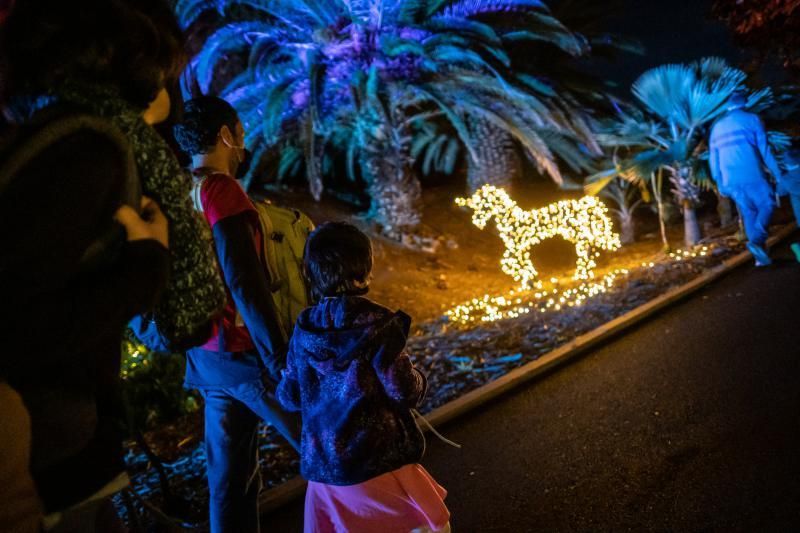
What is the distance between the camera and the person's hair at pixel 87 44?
3.96 feet

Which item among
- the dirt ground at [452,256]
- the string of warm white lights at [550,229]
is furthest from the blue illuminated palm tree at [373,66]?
the dirt ground at [452,256]

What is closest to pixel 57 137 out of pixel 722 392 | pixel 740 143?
pixel 722 392

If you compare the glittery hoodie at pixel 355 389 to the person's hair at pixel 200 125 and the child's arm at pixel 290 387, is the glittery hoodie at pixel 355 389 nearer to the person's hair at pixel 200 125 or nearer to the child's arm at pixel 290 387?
the child's arm at pixel 290 387

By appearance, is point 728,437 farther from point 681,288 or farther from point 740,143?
point 740,143

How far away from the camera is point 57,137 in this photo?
111 cm

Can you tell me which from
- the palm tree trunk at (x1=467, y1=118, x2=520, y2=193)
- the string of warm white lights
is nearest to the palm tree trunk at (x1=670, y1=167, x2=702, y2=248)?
the string of warm white lights

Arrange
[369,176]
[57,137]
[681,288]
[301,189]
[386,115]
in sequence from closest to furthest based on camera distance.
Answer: [57,137] < [681,288] < [386,115] < [369,176] < [301,189]

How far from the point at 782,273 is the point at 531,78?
182 inches

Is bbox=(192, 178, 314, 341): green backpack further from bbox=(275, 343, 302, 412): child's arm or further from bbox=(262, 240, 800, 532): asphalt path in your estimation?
bbox=(262, 240, 800, 532): asphalt path

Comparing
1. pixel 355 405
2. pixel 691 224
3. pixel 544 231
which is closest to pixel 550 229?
pixel 544 231

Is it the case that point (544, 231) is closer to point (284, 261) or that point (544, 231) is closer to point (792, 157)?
point (792, 157)

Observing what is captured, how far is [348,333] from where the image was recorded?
1.80 m

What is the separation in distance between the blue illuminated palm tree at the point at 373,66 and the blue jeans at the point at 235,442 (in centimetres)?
A: 552

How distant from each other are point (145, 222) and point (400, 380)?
3.12 ft
